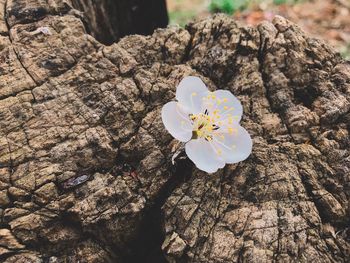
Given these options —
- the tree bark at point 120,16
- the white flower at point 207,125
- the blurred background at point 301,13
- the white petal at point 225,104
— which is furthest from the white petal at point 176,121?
the blurred background at point 301,13

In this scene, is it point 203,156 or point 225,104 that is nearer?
point 203,156

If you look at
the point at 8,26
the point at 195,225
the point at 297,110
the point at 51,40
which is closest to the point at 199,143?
the point at 195,225

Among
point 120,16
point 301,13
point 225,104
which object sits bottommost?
point 301,13

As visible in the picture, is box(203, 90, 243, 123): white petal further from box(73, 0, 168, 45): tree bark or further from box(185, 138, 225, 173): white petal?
box(73, 0, 168, 45): tree bark

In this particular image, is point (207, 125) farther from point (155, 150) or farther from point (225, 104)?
point (155, 150)

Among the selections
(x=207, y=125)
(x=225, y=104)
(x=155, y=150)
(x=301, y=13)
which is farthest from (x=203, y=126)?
(x=301, y=13)

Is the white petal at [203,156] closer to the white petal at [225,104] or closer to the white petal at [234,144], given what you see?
the white petal at [234,144]
